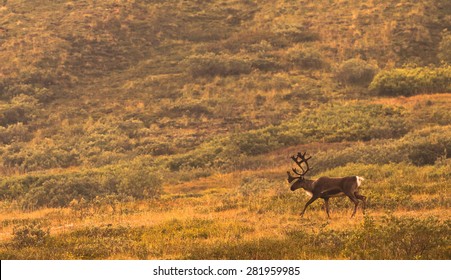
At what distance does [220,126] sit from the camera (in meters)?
36.0

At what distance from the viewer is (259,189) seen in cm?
2136

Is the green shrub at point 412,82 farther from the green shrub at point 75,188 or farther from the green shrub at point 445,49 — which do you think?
the green shrub at point 75,188

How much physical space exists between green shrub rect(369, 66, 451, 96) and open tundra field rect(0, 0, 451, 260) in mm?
84

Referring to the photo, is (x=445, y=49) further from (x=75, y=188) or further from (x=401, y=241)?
(x=401, y=241)

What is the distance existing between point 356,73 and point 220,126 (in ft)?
34.1

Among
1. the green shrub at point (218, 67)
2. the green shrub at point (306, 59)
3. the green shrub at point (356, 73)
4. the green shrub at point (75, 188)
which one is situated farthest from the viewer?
the green shrub at point (306, 59)

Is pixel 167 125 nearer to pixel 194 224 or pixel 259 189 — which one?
pixel 259 189

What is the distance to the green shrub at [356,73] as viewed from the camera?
41.3m

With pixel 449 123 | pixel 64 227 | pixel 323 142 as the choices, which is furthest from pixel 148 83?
pixel 64 227

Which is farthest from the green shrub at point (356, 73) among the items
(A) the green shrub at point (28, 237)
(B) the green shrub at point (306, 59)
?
(A) the green shrub at point (28, 237)

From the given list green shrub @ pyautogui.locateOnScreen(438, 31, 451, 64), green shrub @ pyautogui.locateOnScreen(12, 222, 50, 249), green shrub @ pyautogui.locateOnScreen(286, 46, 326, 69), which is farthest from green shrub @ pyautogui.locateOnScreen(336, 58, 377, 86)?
green shrub @ pyautogui.locateOnScreen(12, 222, 50, 249)

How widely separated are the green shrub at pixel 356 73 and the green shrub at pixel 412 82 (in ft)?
6.04

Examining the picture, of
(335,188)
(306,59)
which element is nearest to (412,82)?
(306,59)

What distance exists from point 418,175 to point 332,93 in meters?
19.1
